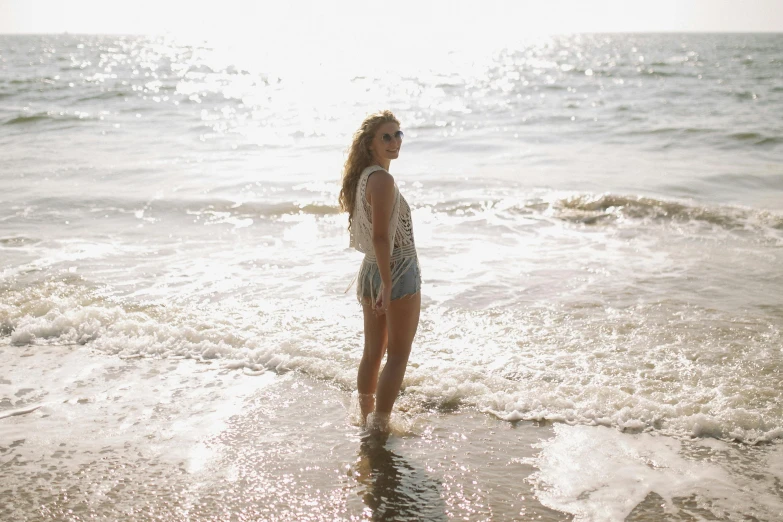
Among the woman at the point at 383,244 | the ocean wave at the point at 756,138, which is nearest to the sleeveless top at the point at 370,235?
the woman at the point at 383,244

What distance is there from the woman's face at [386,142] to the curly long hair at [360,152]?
0.02m

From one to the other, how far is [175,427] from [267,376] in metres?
0.95

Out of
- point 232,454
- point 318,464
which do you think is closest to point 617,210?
point 318,464

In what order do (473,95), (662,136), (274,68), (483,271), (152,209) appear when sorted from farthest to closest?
1. (274,68)
2. (473,95)
3. (662,136)
4. (152,209)
5. (483,271)

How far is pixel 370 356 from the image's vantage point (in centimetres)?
445

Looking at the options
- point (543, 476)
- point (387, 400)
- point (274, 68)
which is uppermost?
point (274, 68)

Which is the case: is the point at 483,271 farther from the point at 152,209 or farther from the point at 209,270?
the point at 152,209

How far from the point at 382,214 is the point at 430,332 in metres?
2.57

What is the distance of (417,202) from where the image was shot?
1188cm

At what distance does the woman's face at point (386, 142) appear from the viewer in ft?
12.9

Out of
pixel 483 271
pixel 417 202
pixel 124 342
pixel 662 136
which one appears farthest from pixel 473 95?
pixel 124 342

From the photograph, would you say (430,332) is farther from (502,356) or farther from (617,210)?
(617,210)

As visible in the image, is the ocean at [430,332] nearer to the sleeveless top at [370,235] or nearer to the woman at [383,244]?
the woman at [383,244]

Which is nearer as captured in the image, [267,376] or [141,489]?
[141,489]
